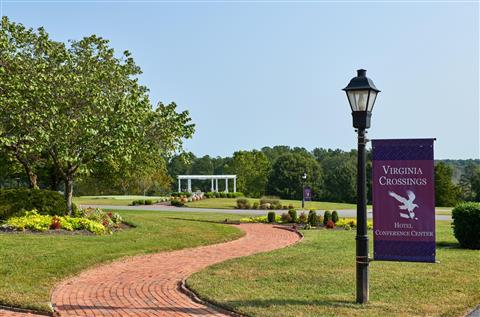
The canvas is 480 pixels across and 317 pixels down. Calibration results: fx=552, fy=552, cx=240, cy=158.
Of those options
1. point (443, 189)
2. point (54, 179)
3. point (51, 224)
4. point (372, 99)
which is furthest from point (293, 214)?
point (443, 189)

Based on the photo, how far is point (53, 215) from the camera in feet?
56.3

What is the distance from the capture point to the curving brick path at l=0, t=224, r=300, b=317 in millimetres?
7484

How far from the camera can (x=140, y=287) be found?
9102 millimetres

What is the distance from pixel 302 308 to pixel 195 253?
265 inches

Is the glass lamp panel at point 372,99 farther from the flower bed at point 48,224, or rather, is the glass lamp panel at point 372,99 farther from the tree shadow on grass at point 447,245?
the flower bed at point 48,224

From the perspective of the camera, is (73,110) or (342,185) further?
(342,185)

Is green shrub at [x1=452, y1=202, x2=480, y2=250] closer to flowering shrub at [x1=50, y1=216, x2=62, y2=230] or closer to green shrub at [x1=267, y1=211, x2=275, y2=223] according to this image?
green shrub at [x1=267, y1=211, x2=275, y2=223]

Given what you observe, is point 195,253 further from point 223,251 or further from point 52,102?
point 52,102

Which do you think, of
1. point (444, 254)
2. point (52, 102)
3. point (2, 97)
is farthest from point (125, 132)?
point (444, 254)

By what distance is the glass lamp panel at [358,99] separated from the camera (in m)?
7.80

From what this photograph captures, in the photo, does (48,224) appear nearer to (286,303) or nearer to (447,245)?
(286,303)

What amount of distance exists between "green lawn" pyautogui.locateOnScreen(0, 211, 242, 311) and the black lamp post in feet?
14.2

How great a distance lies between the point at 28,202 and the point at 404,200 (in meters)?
12.9

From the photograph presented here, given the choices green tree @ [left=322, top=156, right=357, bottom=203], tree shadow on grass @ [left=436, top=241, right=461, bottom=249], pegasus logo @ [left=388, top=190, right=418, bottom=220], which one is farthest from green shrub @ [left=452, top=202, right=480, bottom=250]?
green tree @ [left=322, top=156, right=357, bottom=203]
